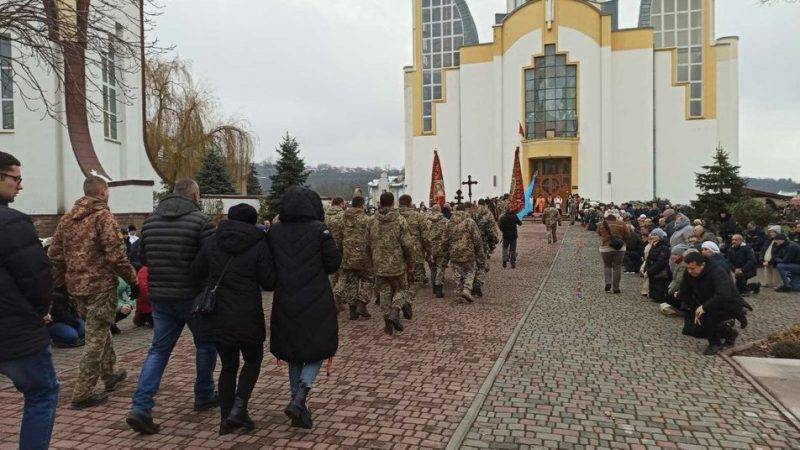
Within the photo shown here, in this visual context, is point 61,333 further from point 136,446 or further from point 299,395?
point 299,395

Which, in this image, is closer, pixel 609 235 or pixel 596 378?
pixel 596 378

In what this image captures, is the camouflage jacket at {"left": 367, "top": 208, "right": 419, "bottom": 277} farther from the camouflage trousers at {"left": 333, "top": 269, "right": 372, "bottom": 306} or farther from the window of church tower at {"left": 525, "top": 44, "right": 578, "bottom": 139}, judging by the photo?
the window of church tower at {"left": 525, "top": 44, "right": 578, "bottom": 139}

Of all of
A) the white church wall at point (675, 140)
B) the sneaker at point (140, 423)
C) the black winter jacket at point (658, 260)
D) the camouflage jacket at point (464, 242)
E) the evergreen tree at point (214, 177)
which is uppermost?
the white church wall at point (675, 140)

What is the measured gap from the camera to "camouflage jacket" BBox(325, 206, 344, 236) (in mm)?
9758

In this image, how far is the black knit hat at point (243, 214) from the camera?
4629mm

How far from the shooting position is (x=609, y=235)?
12.0m

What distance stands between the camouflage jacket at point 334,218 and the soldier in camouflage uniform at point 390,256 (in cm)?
136

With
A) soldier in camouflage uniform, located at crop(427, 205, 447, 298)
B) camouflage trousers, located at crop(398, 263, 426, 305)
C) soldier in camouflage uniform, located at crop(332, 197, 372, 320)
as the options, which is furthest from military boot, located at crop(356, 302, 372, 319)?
soldier in camouflage uniform, located at crop(427, 205, 447, 298)

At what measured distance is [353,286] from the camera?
372 inches

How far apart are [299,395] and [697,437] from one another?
3198 millimetres

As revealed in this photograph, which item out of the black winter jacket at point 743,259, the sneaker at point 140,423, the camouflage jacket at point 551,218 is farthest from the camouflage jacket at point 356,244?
the camouflage jacket at point 551,218

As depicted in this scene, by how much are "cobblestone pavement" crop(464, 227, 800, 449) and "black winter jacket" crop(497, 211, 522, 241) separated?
6.01 meters

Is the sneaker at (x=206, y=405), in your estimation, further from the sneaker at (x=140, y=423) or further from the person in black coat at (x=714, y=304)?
the person in black coat at (x=714, y=304)

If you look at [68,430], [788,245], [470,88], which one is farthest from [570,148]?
[68,430]
